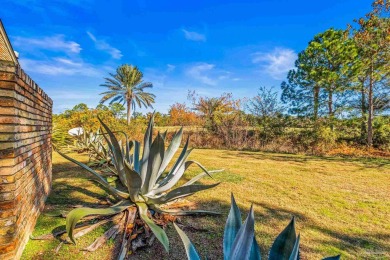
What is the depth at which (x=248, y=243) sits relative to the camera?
1031 millimetres

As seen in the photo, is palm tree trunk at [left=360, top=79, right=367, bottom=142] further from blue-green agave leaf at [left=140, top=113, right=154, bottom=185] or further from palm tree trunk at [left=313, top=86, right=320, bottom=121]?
blue-green agave leaf at [left=140, top=113, right=154, bottom=185]

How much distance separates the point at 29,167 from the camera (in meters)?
2.36

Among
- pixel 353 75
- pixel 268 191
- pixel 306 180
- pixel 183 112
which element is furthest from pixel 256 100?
pixel 183 112

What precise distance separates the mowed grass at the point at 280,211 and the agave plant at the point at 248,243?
95 cm

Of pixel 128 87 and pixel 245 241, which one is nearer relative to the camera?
pixel 245 241

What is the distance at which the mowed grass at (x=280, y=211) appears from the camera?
2.17 metres

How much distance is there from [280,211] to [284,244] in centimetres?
232

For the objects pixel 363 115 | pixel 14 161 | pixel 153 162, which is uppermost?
pixel 363 115

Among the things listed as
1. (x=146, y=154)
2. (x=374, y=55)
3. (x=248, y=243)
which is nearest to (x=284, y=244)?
(x=248, y=243)

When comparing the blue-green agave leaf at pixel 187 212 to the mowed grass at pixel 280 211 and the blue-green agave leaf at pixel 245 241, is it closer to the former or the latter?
the mowed grass at pixel 280 211

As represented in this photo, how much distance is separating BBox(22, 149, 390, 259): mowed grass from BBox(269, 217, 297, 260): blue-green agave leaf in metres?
1.07

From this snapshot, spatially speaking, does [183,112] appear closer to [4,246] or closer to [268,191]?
[268,191]

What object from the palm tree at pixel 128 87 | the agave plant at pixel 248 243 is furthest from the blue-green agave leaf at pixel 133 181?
the palm tree at pixel 128 87

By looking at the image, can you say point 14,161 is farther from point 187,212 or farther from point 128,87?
point 128,87
